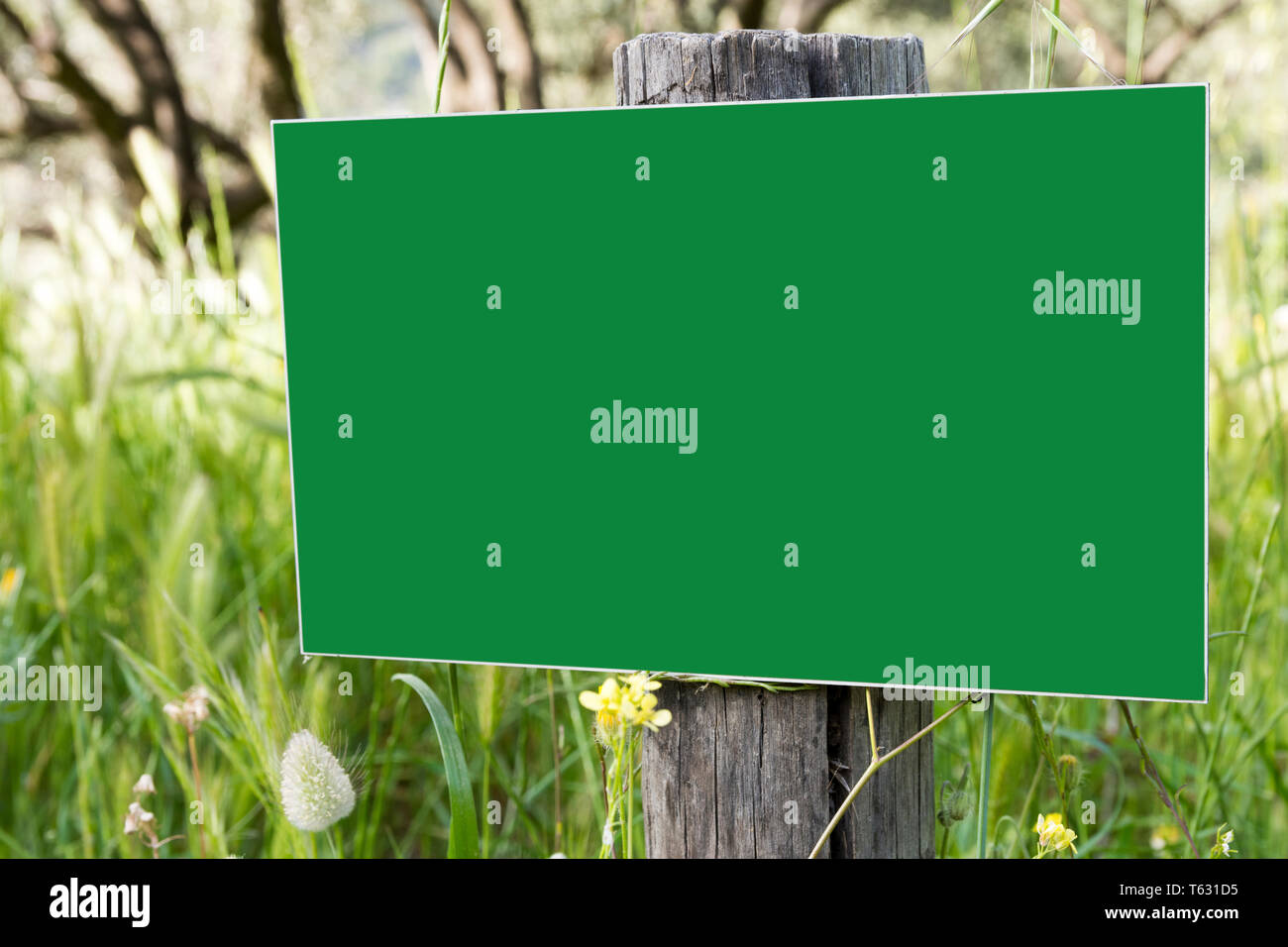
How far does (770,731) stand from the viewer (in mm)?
812

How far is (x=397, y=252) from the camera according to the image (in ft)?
2.66

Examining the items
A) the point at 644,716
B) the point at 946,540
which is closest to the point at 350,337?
the point at 644,716

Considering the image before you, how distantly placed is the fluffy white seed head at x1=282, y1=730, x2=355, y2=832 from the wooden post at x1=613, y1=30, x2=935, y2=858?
0.25 metres

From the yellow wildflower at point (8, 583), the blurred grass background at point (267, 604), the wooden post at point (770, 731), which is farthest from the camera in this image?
the yellow wildflower at point (8, 583)

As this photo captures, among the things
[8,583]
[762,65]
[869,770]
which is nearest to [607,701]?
[869,770]

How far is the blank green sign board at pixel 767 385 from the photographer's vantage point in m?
0.68

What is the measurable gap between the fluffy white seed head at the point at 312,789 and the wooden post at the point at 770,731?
25 centimetres

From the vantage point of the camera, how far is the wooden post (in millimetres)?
785

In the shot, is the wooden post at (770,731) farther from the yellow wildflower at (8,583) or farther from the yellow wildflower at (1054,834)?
the yellow wildflower at (8,583)

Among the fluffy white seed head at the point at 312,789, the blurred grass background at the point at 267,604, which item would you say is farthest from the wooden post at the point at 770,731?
the fluffy white seed head at the point at 312,789

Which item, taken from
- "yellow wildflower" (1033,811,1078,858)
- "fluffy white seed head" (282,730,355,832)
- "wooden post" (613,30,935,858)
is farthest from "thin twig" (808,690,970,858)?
"fluffy white seed head" (282,730,355,832)

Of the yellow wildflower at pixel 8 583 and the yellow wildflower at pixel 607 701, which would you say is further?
the yellow wildflower at pixel 8 583

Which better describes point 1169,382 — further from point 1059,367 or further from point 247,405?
point 247,405
